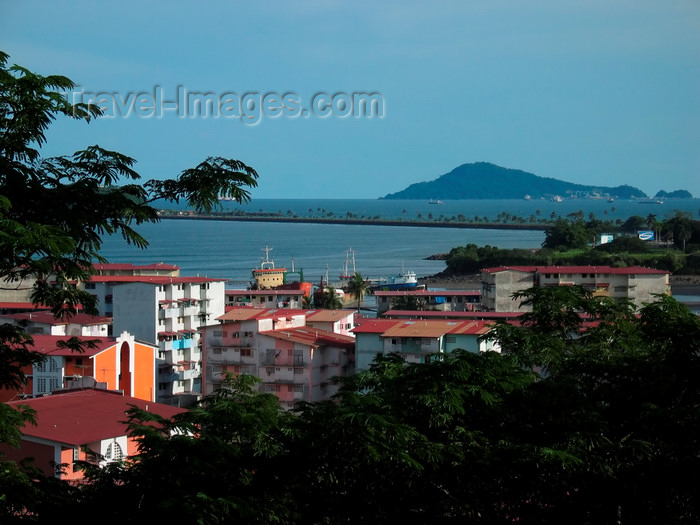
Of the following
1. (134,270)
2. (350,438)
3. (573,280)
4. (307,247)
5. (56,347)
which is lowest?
(307,247)

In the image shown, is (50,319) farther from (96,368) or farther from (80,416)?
(80,416)

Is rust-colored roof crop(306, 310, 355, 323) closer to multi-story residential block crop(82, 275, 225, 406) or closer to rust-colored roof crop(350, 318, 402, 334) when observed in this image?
multi-story residential block crop(82, 275, 225, 406)

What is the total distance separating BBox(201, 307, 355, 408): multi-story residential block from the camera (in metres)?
15.0

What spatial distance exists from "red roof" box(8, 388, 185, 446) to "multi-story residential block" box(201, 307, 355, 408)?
4.62 m

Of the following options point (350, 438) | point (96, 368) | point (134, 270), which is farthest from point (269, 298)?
point (350, 438)

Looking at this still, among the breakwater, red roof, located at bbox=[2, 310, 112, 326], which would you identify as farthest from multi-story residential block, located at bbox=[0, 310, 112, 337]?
the breakwater

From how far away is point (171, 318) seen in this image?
63.3 feet

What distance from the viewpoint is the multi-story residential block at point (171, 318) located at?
61.0ft

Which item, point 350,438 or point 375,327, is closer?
point 350,438

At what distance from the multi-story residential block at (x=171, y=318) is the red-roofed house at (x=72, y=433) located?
8116 mm

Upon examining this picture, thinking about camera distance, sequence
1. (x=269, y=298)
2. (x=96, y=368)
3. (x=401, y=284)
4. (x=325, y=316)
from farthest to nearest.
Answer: (x=401, y=284)
(x=269, y=298)
(x=325, y=316)
(x=96, y=368)

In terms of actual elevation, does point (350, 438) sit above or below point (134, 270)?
above

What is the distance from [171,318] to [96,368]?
5.53 m

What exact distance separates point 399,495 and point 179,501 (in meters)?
1.08
